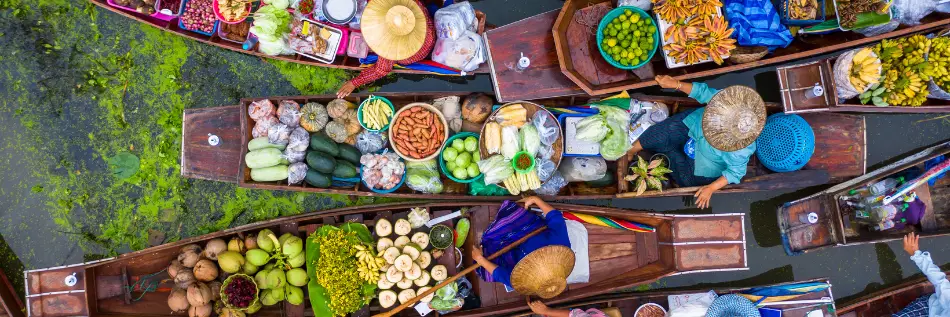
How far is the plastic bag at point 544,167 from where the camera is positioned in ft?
14.9

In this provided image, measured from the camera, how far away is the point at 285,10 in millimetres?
4801

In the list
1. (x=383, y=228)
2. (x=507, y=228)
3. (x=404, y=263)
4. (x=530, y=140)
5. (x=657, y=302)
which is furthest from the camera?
(x=657, y=302)

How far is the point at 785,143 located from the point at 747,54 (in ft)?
2.82

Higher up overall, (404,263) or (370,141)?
(370,141)

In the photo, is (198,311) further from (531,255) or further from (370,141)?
(531,255)

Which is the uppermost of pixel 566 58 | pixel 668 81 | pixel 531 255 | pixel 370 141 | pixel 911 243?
pixel 566 58

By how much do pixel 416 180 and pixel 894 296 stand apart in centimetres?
498

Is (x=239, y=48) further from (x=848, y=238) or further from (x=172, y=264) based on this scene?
(x=848, y=238)

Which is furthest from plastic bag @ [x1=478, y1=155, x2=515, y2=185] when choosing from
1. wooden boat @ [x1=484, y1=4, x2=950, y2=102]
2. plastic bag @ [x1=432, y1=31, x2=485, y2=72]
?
plastic bag @ [x1=432, y1=31, x2=485, y2=72]

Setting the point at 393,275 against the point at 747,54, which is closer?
the point at 747,54

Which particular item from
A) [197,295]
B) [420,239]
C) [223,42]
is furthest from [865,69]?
[197,295]

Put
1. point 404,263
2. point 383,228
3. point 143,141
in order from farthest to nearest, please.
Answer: point 143,141 < point 383,228 < point 404,263

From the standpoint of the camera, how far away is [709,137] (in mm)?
4078

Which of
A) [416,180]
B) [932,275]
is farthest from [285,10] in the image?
[932,275]
